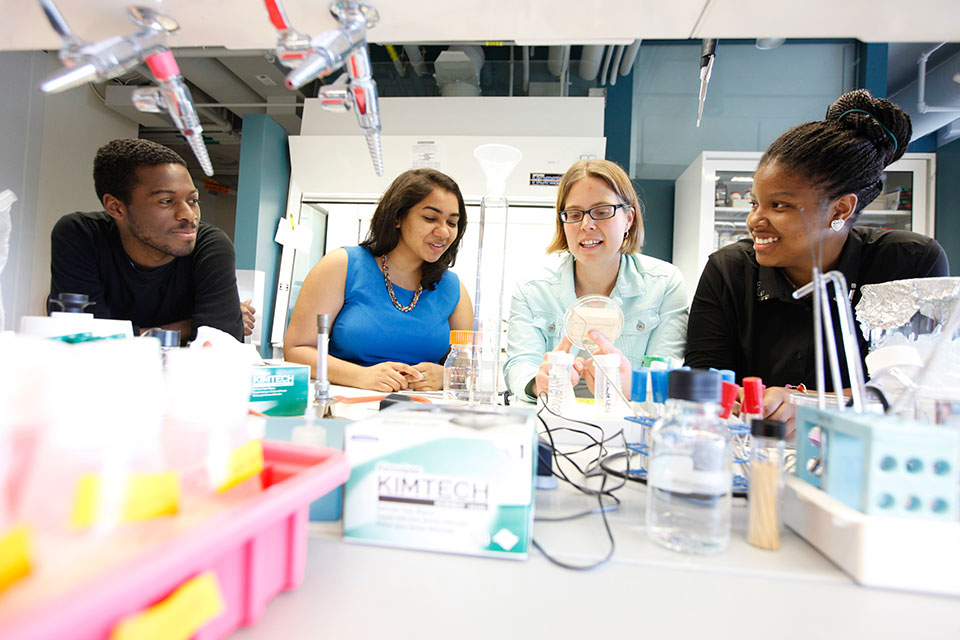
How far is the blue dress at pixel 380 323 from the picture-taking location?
1.72 meters

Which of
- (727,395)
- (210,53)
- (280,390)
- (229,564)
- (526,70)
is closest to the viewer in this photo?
(229,564)

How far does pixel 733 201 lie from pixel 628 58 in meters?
1.10

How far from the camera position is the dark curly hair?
159cm

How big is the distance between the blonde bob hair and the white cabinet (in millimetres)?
1250

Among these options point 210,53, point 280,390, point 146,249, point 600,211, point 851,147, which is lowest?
point 280,390

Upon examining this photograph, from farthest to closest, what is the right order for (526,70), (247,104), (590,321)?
1. (247,104)
2. (526,70)
3. (590,321)

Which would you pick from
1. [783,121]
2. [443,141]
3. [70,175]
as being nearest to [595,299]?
[443,141]

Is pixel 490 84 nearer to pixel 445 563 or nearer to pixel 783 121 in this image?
pixel 783 121

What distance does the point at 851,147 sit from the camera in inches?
47.1

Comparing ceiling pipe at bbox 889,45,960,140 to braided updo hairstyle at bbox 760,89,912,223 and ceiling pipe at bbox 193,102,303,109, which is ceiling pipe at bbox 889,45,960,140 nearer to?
braided updo hairstyle at bbox 760,89,912,223

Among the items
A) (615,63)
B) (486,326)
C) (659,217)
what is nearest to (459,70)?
(615,63)

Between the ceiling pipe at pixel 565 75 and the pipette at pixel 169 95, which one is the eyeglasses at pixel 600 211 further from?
the ceiling pipe at pixel 565 75

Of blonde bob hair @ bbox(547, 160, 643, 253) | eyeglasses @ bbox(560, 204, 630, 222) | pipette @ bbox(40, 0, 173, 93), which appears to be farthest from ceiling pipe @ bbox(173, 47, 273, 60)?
pipette @ bbox(40, 0, 173, 93)

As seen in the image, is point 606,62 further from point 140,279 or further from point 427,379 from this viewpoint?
point 140,279
